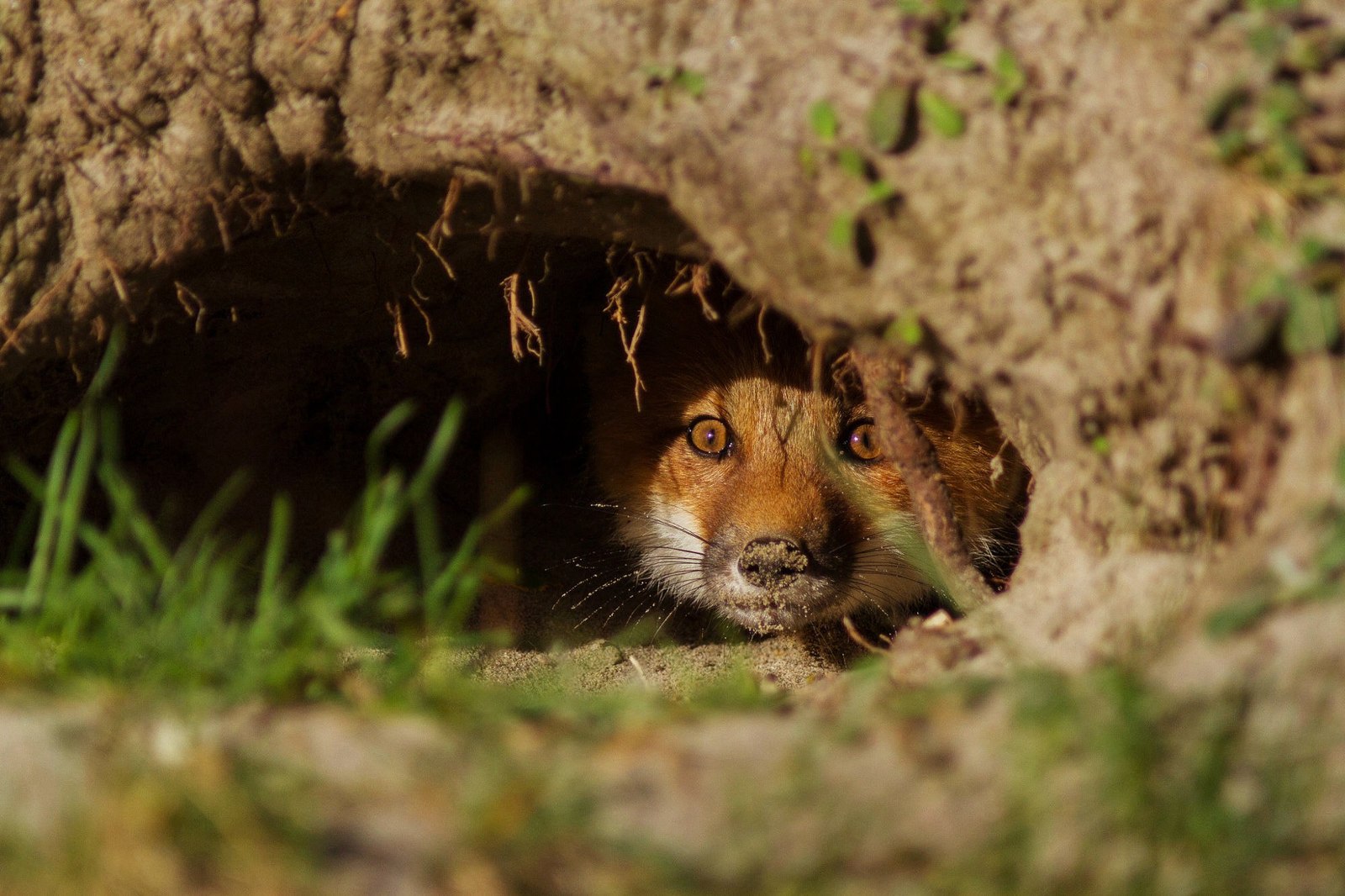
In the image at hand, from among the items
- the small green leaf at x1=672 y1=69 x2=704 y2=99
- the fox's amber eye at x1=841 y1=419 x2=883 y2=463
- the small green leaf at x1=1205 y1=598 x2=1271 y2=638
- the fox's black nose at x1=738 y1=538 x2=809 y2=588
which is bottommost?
the fox's black nose at x1=738 y1=538 x2=809 y2=588

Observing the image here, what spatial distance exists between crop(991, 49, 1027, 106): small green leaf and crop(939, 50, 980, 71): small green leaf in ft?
0.15

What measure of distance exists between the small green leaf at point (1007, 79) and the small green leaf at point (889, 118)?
164 mm

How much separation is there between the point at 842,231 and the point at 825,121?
0.22 meters

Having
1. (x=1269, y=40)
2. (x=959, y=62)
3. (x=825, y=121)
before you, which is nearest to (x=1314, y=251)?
(x=1269, y=40)

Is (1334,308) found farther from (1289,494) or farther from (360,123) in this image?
(360,123)

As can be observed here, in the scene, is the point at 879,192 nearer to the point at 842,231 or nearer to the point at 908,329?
the point at 842,231

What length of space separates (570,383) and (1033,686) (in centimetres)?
400

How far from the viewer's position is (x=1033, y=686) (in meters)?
1.66

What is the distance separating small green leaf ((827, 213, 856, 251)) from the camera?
223 centimetres

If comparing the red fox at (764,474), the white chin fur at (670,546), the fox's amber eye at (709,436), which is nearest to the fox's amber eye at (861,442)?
the red fox at (764,474)

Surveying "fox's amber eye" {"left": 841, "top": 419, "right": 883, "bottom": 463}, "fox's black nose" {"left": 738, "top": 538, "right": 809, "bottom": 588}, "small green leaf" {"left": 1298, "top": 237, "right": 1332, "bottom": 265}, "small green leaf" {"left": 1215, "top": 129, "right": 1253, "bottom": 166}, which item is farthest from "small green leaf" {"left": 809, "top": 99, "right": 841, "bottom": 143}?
"fox's amber eye" {"left": 841, "top": 419, "right": 883, "bottom": 463}

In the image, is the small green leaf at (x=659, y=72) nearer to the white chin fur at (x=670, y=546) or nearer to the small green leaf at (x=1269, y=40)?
the small green leaf at (x=1269, y=40)

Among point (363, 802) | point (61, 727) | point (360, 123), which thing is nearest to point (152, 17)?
point (360, 123)

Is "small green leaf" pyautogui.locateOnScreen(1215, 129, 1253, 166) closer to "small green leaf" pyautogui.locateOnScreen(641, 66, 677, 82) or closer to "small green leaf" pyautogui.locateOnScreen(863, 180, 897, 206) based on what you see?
"small green leaf" pyautogui.locateOnScreen(863, 180, 897, 206)
